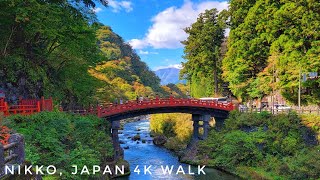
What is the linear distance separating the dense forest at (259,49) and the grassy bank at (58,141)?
73.3 ft

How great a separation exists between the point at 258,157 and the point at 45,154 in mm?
18738

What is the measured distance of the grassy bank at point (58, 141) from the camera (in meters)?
15.9

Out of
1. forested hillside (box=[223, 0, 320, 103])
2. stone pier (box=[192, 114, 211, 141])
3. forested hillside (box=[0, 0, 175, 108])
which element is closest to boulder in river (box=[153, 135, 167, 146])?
stone pier (box=[192, 114, 211, 141])

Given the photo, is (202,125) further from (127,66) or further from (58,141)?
(127,66)

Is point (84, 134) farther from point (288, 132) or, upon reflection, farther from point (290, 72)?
point (290, 72)

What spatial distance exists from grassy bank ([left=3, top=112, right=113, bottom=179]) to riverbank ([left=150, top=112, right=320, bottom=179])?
38.9ft

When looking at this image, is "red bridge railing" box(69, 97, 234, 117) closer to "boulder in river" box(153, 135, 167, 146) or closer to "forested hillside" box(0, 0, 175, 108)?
"forested hillside" box(0, 0, 175, 108)

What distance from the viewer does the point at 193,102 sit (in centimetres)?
3675

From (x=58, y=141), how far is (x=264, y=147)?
61.4ft

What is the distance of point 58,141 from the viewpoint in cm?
1811

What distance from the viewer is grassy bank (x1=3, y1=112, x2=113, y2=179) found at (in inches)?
624

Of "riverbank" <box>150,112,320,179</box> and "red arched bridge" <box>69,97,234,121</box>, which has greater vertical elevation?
"red arched bridge" <box>69,97,234,121</box>

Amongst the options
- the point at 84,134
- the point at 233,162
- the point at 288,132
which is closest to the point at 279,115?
the point at 288,132

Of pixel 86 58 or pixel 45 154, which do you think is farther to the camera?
pixel 86 58
